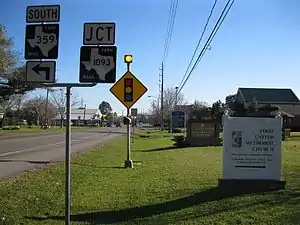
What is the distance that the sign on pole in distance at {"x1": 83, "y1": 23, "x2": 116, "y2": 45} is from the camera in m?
6.56

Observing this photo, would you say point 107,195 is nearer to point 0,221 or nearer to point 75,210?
point 75,210

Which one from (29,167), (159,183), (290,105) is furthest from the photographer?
(290,105)

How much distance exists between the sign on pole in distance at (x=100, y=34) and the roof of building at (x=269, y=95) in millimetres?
101122

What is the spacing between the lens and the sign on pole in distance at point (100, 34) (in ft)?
21.5

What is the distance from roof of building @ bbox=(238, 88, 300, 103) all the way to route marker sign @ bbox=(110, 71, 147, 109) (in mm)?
89847

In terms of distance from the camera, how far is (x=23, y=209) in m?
9.08

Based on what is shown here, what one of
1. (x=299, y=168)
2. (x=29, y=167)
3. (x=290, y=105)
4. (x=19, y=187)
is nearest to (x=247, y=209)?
(x=19, y=187)

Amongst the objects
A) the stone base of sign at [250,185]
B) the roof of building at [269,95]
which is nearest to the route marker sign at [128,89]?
the stone base of sign at [250,185]

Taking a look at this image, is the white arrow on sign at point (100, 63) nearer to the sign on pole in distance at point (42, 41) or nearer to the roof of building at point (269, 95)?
the sign on pole in distance at point (42, 41)

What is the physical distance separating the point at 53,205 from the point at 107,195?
1.55 meters

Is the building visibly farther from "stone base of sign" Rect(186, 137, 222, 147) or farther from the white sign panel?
the white sign panel

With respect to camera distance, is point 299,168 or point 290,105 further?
point 290,105

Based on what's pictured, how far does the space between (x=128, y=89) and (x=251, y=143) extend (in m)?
7.70

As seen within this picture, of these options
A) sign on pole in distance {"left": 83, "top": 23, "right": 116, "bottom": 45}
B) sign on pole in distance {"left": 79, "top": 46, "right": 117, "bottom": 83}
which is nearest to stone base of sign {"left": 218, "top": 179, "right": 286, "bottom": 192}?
sign on pole in distance {"left": 79, "top": 46, "right": 117, "bottom": 83}
